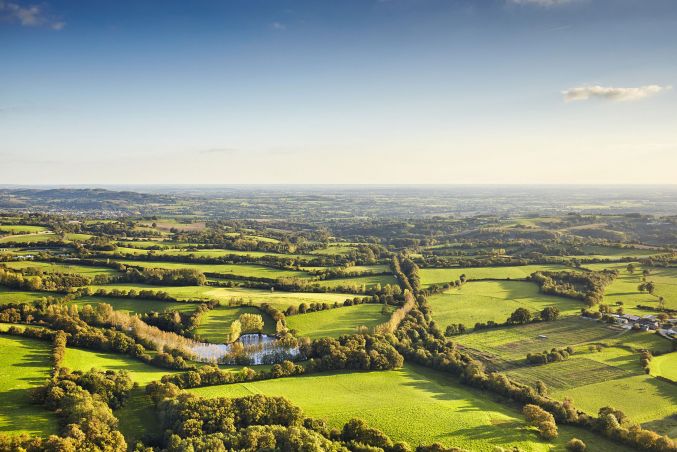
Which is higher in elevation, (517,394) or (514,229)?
(514,229)

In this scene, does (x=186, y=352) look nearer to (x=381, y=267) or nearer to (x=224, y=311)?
(x=224, y=311)

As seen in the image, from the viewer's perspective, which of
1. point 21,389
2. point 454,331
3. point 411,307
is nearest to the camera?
point 21,389

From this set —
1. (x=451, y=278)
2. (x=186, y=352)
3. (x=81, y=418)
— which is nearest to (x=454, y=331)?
(x=451, y=278)

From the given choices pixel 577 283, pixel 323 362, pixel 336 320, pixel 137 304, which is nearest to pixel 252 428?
pixel 323 362

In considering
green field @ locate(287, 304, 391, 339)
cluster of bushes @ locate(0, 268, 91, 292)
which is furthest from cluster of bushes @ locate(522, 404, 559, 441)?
cluster of bushes @ locate(0, 268, 91, 292)

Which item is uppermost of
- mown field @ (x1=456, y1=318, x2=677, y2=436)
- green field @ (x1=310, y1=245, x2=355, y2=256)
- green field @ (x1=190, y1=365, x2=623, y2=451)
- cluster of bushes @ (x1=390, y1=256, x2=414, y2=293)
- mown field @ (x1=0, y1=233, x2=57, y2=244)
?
mown field @ (x1=0, y1=233, x2=57, y2=244)

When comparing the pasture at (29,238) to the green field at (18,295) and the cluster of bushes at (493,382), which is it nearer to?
the green field at (18,295)

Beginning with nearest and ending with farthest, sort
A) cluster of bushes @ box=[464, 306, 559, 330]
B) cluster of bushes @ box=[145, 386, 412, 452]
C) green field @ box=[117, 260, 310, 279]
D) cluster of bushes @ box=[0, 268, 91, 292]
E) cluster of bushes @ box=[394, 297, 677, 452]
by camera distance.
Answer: cluster of bushes @ box=[145, 386, 412, 452] < cluster of bushes @ box=[394, 297, 677, 452] < cluster of bushes @ box=[464, 306, 559, 330] < cluster of bushes @ box=[0, 268, 91, 292] < green field @ box=[117, 260, 310, 279]

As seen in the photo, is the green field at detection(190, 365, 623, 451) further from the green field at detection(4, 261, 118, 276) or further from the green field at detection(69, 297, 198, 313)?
the green field at detection(4, 261, 118, 276)
